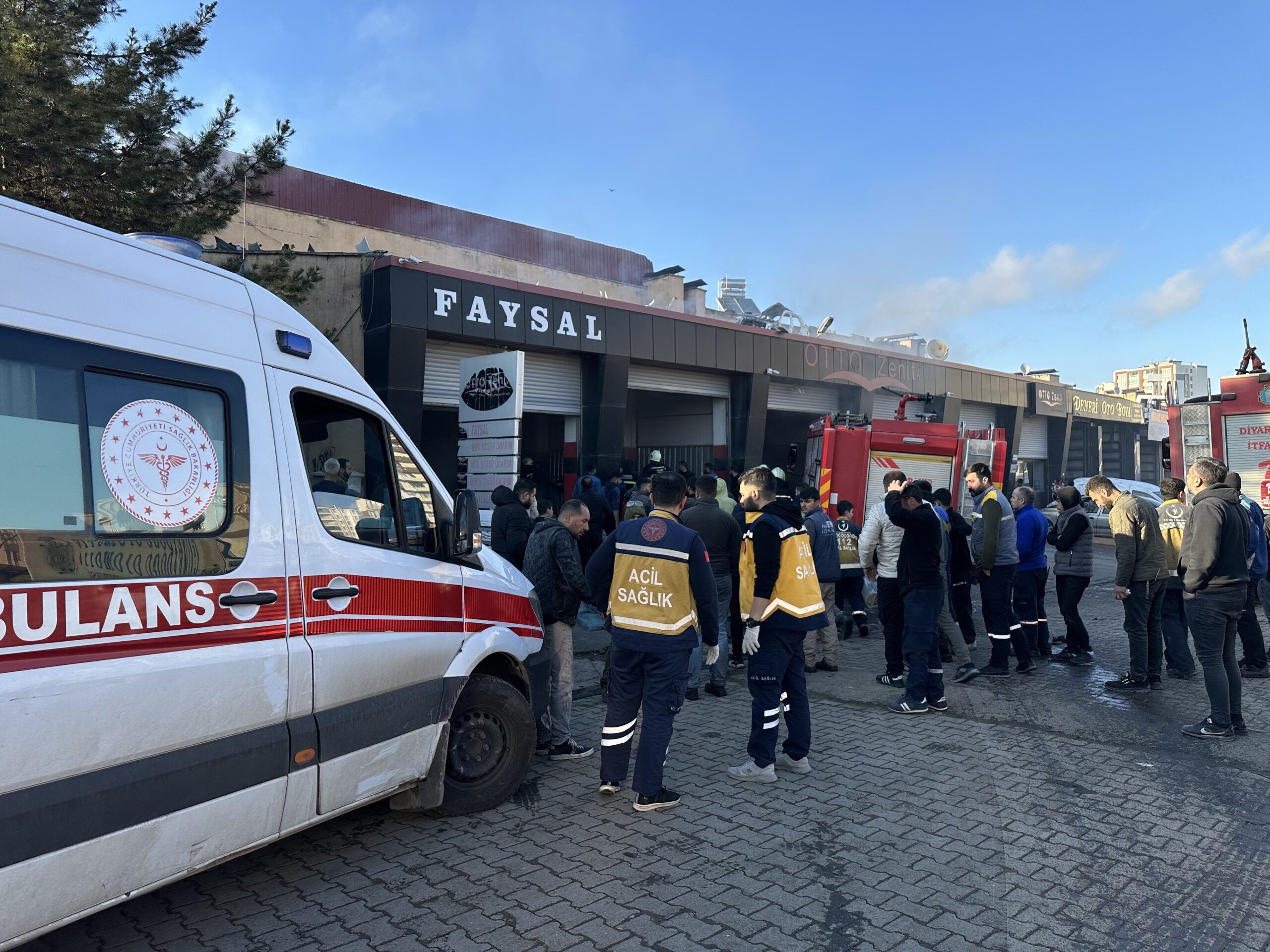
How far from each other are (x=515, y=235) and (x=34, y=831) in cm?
1895

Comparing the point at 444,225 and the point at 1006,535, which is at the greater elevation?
the point at 444,225

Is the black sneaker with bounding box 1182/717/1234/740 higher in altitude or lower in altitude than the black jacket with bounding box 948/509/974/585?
lower

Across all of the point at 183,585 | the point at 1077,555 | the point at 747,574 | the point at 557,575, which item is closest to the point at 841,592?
the point at 1077,555

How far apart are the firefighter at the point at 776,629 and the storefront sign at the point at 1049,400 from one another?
80.1 ft

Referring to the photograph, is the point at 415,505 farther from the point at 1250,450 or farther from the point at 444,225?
the point at 444,225

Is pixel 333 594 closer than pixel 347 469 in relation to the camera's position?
Yes

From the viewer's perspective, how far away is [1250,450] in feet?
33.7

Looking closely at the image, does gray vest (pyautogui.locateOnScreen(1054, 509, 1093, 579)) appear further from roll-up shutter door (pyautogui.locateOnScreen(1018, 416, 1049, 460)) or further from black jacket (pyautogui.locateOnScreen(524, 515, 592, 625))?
roll-up shutter door (pyautogui.locateOnScreen(1018, 416, 1049, 460))

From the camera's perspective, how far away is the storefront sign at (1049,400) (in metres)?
26.3

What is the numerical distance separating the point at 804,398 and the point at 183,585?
18.2 metres

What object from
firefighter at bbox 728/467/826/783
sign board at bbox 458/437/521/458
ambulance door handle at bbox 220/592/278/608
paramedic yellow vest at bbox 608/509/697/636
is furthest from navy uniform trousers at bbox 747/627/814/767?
sign board at bbox 458/437/521/458

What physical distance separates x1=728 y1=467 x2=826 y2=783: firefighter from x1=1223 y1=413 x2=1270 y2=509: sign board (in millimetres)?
8270

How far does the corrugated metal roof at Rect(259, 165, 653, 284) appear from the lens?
1677 centimetres

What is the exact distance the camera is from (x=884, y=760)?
16.9 ft
